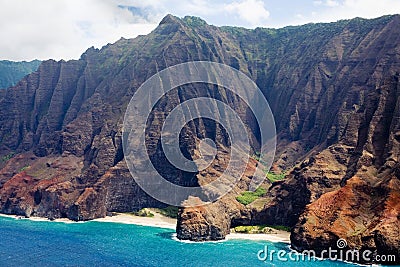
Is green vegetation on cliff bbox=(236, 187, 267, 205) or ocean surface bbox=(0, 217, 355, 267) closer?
ocean surface bbox=(0, 217, 355, 267)

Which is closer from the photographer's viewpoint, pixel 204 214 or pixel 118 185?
pixel 204 214

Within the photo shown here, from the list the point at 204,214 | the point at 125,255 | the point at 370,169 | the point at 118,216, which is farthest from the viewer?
the point at 118,216

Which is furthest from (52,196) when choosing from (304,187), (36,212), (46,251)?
(304,187)

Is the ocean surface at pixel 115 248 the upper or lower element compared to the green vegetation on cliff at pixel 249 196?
lower

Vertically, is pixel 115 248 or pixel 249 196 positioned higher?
pixel 249 196

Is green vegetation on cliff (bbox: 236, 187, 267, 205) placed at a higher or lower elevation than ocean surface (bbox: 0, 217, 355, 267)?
higher

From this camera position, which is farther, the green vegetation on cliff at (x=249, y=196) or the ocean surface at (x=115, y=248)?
the green vegetation on cliff at (x=249, y=196)

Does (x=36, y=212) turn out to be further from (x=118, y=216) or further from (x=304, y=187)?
(x=304, y=187)

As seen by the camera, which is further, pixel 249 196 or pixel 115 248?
pixel 249 196
